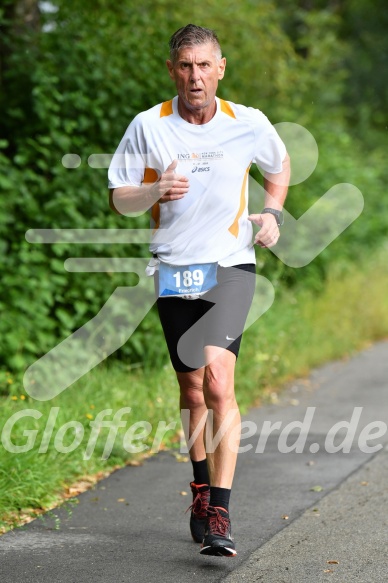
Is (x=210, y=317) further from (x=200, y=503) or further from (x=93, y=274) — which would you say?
(x=93, y=274)

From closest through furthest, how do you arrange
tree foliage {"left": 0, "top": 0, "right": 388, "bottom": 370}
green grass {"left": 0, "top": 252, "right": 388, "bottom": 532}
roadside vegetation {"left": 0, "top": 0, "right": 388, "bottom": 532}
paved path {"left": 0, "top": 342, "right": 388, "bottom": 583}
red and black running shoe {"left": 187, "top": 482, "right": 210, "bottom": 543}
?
paved path {"left": 0, "top": 342, "right": 388, "bottom": 583} → red and black running shoe {"left": 187, "top": 482, "right": 210, "bottom": 543} → green grass {"left": 0, "top": 252, "right": 388, "bottom": 532} → roadside vegetation {"left": 0, "top": 0, "right": 388, "bottom": 532} → tree foliage {"left": 0, "top": 0, "right": 388, "bottom": 370}

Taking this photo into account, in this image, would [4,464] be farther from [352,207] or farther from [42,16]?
[352,207]

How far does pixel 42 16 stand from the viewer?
1084cm

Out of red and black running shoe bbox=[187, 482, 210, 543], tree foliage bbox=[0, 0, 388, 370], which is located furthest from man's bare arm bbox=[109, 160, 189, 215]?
tree foliage bbox=[0, 0, 388, 370]

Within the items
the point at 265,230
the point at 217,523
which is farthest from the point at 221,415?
the point at 265,230

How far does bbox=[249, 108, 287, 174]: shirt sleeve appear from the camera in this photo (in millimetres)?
5125

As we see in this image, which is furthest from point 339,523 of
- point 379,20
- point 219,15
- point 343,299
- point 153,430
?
point 379,20

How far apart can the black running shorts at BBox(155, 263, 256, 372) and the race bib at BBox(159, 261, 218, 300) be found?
0.03 meters

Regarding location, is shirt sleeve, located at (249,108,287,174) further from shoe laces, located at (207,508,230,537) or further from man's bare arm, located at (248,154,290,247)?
shoe laces, located at (207,508,230,537)

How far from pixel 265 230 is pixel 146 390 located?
337 cm

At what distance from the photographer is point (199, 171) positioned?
4984mm

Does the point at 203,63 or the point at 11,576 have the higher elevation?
the point at 203,63

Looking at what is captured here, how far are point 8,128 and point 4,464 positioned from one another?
466cm

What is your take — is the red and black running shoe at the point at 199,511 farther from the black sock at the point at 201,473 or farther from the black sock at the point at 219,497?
the black sock at the point at 219,497
